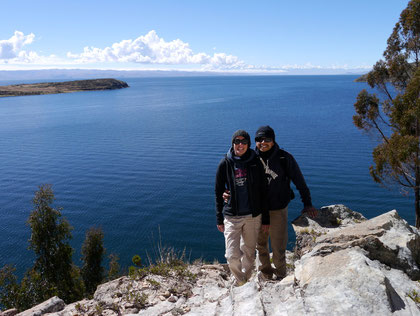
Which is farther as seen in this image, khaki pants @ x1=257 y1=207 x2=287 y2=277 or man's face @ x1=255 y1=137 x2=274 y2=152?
khaki pants @ x1=257 y1=207 x2=287 y2=277

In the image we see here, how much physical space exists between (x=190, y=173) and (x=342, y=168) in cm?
1849

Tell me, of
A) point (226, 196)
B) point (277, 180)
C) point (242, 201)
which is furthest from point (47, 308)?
point (277, 180)

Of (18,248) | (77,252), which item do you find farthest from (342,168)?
(18,248)

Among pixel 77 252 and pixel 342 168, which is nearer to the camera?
pixel 77 252

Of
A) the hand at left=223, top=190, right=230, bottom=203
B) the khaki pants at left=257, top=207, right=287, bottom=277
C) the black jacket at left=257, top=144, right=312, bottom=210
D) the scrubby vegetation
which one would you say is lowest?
the scrubby vegetation

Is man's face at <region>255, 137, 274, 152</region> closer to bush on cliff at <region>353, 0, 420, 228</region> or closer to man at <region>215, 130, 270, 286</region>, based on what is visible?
man at <region>215, 130, 270, 286</region>

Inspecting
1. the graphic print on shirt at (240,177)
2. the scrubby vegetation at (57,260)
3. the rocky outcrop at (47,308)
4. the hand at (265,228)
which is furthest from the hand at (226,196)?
the scrubby vegetation at (57,260)

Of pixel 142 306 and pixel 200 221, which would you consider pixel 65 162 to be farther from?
pixel 142 306

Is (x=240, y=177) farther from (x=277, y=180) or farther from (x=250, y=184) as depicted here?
(x=277, y=180)

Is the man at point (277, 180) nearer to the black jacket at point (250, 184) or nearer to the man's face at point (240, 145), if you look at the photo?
the black jacket at point (250, 184)

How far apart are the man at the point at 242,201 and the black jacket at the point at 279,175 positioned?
238 millimetres

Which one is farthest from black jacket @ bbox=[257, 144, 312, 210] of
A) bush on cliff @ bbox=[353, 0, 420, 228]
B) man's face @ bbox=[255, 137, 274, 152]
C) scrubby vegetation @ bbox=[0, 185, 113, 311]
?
scrubby vegetation @ bbox=[0, 185, 113, 311]

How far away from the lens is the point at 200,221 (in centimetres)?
2900

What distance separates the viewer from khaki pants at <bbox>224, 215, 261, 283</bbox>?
6566mm
